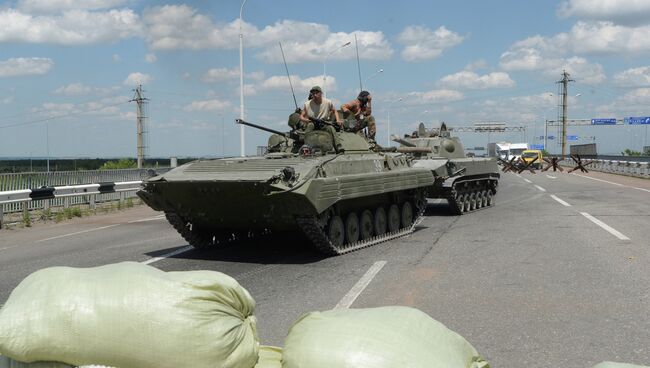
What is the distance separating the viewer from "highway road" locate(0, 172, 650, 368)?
19.6 feet

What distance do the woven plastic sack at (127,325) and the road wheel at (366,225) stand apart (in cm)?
850

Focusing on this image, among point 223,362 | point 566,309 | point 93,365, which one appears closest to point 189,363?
point 223,362

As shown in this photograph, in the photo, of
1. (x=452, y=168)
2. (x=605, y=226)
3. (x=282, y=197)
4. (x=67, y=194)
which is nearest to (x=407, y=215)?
(x=605, y=226)

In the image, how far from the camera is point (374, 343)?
3.12m

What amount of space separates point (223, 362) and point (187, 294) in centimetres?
37

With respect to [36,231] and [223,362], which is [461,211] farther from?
[223,362]

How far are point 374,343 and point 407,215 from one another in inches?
432

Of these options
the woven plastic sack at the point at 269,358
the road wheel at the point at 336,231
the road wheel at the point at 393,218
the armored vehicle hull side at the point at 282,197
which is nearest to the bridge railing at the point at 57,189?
the armored vehicle hull side at the point at 282,197

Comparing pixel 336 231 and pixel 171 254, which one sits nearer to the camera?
pixel 336 231

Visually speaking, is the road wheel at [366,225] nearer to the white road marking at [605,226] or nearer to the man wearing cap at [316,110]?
the man wearing cap at [316,110]

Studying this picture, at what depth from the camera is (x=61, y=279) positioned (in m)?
3.58

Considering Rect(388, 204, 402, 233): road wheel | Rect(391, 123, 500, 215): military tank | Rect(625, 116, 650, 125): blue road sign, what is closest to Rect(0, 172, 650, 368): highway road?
Rect(388, 204, 402, 233): road wheel

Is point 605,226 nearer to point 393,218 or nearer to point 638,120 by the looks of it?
point 393,218

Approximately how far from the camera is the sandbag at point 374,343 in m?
3.07
